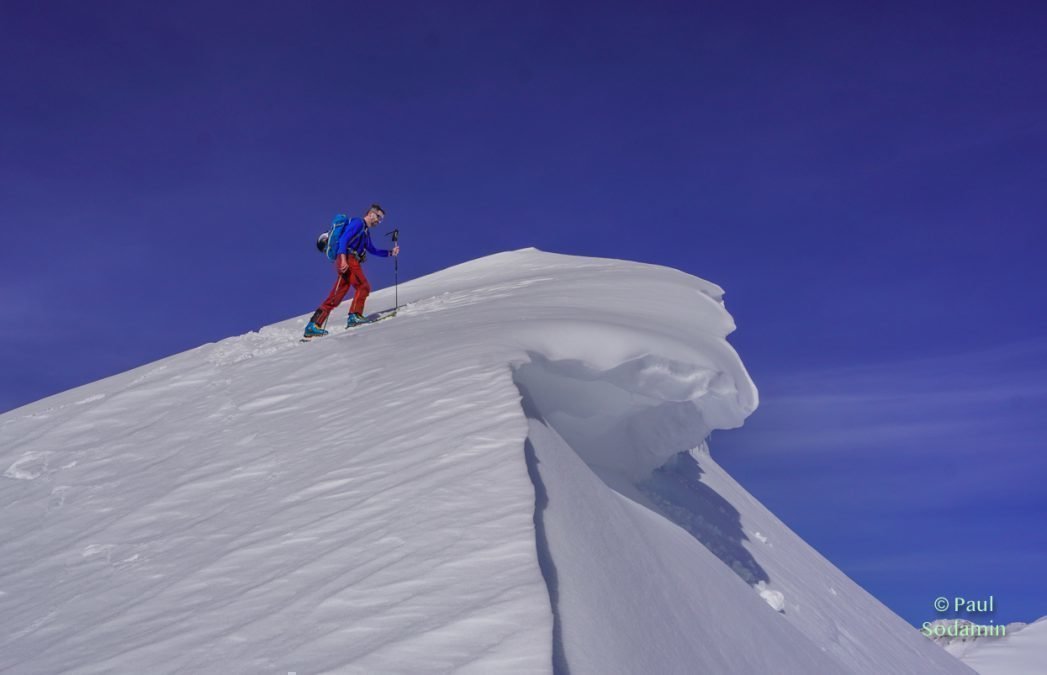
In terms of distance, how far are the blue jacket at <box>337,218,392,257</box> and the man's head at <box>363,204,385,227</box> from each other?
9cm

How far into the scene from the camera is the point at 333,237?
998 centimetres

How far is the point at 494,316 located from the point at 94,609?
4111 millimetres

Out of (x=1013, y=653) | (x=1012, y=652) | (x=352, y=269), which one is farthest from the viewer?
(x=1012, y=652)

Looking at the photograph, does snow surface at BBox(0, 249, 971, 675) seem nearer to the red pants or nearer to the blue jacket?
the red pants

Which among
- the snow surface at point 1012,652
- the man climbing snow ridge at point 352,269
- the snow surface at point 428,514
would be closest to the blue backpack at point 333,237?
the man climbing snow ridge at point 352,269

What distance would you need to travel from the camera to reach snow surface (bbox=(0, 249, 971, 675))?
2.82m

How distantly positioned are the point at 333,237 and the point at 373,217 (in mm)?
592

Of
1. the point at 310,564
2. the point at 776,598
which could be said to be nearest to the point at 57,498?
the point at 310,564

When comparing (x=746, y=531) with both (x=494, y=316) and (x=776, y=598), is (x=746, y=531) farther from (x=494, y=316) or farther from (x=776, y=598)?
(x=494, y=316)

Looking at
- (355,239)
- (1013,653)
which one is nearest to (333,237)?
(355,239)

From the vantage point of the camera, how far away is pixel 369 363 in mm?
6594

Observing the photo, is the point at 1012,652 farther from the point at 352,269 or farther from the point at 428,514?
the point at 428,514

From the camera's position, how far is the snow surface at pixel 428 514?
9.25ft

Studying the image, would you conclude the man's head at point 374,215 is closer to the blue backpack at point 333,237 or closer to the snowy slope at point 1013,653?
the blue backpack at point 333,237
